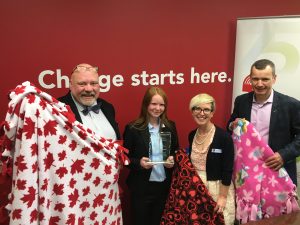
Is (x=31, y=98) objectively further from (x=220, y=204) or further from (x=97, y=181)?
(x=220, y=204)

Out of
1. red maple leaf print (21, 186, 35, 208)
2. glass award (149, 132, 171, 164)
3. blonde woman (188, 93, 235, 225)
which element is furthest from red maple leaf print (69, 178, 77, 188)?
blonde woman (188, 93, 235, 225)

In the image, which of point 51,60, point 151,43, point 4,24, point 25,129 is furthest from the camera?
point 151,43

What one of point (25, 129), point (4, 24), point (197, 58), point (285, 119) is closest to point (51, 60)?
point (4, 24)

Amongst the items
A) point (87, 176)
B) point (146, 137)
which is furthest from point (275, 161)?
point (87, 176)

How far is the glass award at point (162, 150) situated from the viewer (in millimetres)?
2322

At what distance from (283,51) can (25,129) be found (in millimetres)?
2151

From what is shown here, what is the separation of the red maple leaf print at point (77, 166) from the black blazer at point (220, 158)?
0.81m

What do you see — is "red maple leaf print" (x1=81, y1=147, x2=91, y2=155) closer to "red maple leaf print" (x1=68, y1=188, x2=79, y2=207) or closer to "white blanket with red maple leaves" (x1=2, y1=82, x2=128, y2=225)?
"white blanket with red maple leaves" (x1=2, y1=82, x2=128, y2=225)

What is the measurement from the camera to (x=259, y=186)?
2.17 metres

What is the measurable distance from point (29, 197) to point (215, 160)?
1.14 metres

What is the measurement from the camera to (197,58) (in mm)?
2875

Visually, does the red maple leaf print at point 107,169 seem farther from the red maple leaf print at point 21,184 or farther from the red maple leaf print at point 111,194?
the red maple leaf print at point 21,184

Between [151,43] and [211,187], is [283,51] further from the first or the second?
[211,187]

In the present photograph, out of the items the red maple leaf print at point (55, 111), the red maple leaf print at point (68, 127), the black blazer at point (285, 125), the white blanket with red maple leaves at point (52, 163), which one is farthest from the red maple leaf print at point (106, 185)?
the black blazer at point (285, 125)
